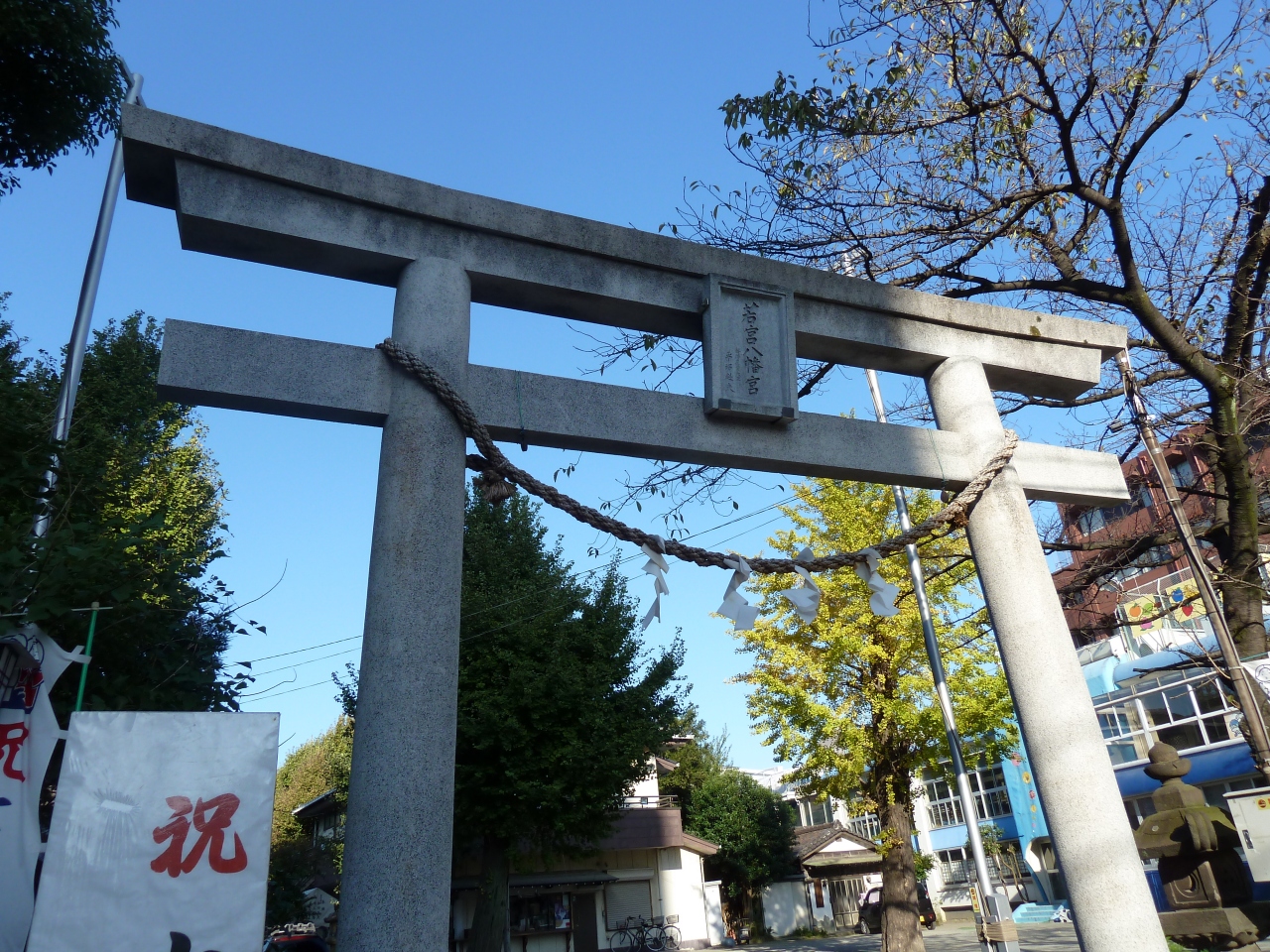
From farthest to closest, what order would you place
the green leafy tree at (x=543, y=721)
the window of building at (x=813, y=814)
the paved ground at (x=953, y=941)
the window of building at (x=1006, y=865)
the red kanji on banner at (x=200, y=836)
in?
the window of building at (x=813, y=814) < the window of building at (x=1006, y=865) < the paved ground at (x=953, y=941) < the green leafy tree at (x=543, y=721) < the red kanji on banner at (x=200, y=836)

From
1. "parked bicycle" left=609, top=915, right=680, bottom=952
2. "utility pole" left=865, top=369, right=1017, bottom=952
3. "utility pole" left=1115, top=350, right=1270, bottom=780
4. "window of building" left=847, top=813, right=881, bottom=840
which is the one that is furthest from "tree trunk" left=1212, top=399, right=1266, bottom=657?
"window of building" left=847, top=813, right=881, bottom=840

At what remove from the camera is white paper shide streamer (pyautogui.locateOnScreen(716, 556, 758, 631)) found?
4.10 meters

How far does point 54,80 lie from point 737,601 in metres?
8.34

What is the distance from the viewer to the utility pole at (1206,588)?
7.43 metres

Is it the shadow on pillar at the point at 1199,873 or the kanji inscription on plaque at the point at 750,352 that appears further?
the shadow on pillar at the point at 1199,873

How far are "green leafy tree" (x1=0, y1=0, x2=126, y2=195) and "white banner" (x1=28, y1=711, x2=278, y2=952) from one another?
7.18m

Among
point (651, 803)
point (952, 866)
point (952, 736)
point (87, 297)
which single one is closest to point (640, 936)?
point (651, 803)

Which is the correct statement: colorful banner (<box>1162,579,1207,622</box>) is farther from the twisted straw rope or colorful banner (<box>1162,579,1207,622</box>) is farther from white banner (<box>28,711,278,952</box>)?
white banner (<box>28,711,278,952</box>)

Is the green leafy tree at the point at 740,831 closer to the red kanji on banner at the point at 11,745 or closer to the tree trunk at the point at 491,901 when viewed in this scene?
the tree trunk at the point at 491,901

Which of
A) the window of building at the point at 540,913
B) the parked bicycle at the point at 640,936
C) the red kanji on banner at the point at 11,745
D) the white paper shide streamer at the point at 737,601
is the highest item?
the white paper shide streamer at the point at 737,601

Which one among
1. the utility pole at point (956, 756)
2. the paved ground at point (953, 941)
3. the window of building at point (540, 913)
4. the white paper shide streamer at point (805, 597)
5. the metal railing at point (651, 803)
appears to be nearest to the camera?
the white paper shide streamer at point (805, 597)

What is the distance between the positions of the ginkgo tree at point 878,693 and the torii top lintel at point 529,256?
10425 mm

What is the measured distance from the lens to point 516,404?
3.93m

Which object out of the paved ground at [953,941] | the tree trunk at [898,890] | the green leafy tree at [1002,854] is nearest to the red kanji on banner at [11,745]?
the tree trunk at [898,890]
